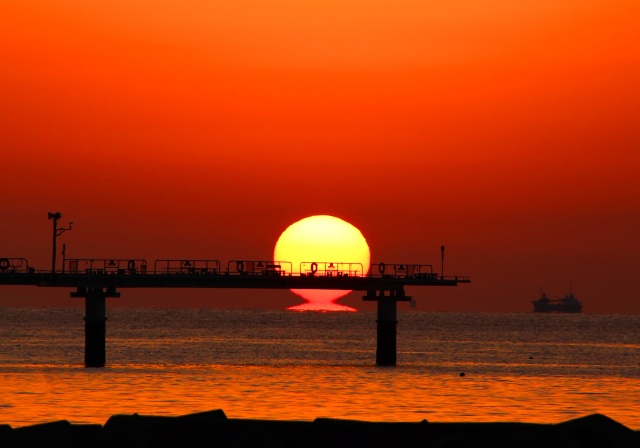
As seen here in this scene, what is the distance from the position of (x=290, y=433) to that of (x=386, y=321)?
3381 inches

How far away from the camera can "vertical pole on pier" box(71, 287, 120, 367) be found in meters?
110

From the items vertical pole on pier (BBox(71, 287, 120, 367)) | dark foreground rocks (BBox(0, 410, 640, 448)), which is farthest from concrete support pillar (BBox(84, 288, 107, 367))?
dark foreground rocks (BBox(0, 410, 640, 448))

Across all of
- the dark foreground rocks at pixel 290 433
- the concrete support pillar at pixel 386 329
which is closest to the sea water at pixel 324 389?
the concrete support pillar at pixel 386 329

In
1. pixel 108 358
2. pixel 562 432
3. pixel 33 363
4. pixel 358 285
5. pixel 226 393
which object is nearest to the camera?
pixel 562 432

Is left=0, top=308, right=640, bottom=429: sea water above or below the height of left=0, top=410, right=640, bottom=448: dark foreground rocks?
below

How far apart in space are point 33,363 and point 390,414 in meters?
68.1

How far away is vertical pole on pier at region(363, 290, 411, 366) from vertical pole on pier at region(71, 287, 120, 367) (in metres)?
24.0

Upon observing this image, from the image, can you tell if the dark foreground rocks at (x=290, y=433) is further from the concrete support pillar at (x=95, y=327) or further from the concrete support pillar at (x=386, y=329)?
the concrete support pillar at (x=386, y=329)

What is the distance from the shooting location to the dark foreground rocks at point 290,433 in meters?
30.2

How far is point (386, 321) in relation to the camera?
385 ft

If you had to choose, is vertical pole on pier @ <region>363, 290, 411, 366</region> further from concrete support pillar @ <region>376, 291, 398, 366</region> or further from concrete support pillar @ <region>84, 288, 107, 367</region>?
concrete support pillar @ <region>84, 288, 107, 367</region>

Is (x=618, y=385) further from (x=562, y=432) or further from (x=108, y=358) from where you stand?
(x=562, y=432)

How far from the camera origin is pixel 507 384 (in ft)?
336

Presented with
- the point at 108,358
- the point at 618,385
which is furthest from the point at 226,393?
the point at 108,358
